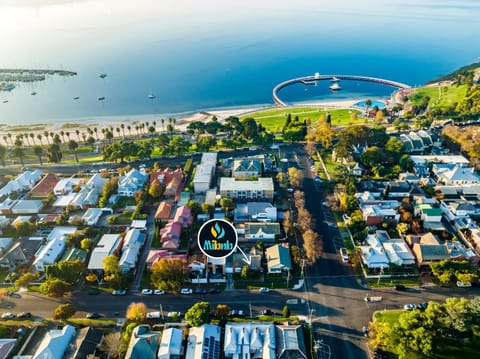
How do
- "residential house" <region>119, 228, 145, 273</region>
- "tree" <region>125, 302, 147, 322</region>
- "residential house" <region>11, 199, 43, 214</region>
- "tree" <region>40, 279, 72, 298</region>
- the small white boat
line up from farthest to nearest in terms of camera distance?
the small white boat < "residential house" <region>11, 199, 43, 214</region> < "residential house" <region>119, 228, 145, 273</region> < "tree" <region>40, 279, 72, 298</region> < "tree" <region>125, 302, 147, 322</region>

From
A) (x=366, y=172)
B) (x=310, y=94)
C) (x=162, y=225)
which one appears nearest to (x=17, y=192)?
(x=162, y=225)

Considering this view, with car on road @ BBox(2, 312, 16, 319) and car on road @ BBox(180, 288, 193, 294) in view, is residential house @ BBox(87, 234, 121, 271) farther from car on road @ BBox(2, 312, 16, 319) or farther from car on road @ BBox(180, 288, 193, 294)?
car on road @ BBox(180, 288, 193, 294)

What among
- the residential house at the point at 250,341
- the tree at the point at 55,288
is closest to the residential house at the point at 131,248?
the tree at the point at 55,288

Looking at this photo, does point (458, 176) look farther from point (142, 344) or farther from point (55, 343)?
point (55, 343)

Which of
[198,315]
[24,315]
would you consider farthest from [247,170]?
[24,315]

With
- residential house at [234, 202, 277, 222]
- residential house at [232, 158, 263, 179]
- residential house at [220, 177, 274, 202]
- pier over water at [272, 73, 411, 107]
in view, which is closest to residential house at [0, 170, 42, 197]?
residential house at [220, 177, 274, 202]

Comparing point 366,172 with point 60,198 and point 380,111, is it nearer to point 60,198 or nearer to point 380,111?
point 380,111
